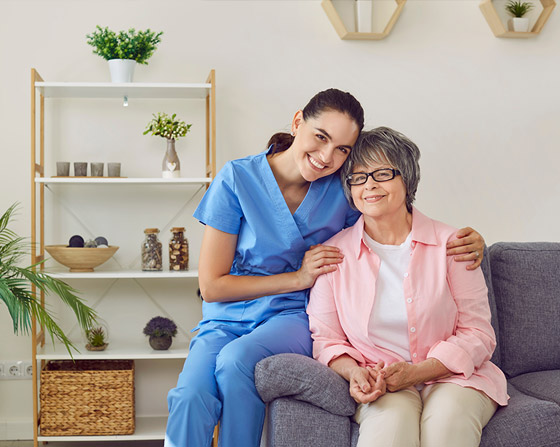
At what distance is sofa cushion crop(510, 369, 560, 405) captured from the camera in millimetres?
1860

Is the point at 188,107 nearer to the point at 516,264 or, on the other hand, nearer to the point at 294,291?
the point at 294,291

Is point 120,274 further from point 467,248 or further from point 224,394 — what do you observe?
point 467,248

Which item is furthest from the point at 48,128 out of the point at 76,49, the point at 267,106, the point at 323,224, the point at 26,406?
the point at 323,224

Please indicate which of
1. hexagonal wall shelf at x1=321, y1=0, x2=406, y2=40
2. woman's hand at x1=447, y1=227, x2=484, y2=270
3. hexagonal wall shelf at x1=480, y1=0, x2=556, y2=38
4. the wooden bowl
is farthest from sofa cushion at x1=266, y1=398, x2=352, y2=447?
hexagonal wall shelf at x1=480, y1=0, x2=556, y2=38

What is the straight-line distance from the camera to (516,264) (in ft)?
7.07

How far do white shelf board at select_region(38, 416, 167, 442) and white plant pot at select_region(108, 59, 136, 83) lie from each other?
1.42 metres

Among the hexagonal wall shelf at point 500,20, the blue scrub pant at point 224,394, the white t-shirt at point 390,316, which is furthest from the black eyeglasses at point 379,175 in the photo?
the hexagonal wall shelf at point 500,20

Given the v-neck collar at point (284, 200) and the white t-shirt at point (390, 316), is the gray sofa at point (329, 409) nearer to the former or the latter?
the white t-shirt at point (390, 316)

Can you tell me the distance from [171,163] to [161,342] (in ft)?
2.39

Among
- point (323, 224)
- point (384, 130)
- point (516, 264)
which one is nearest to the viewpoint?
point (384, 130)

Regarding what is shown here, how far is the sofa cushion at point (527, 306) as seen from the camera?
2.09 m

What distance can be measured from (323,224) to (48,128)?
1.51m

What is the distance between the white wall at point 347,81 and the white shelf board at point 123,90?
0.32ft

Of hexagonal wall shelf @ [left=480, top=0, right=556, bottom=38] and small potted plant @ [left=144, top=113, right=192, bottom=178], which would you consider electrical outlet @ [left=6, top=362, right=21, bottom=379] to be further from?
hexagonal wall shelf @ [left=480, top=0, right=556, bottom=38]
